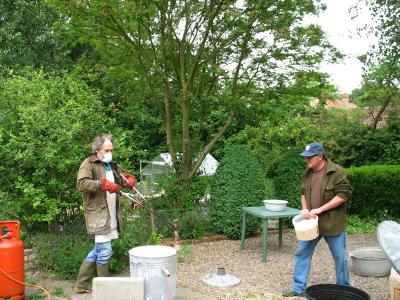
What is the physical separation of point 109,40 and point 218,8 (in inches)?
78.7

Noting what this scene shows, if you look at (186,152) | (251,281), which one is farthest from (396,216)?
(251,281)

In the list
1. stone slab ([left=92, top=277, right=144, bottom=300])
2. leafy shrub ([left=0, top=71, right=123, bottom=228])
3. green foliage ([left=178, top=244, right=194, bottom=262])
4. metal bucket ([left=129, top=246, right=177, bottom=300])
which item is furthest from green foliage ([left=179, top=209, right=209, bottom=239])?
stone slab ([left=92, top=277, right=144, bottom=300])

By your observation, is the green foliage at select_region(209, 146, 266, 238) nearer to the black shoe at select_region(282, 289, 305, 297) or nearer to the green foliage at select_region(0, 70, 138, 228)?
the green foliage at select_region(0, 70, 138, 228)

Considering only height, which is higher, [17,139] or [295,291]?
[17,139]

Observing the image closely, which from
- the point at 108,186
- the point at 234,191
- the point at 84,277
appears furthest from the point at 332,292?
the point at 234,191

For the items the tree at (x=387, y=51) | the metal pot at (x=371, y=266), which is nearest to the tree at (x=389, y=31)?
the tree at (x=387, y=51)

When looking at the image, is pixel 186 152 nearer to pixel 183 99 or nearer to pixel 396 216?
pixel 183 99

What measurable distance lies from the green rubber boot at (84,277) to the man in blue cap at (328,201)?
2.28 meters

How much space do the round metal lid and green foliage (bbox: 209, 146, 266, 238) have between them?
2.15 metres

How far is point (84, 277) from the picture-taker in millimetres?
Answer: 5074

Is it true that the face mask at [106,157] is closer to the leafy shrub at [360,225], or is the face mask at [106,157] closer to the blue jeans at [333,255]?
the blue jeans at [333,255]

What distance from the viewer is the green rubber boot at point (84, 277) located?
5059 mm

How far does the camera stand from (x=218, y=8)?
7.82m

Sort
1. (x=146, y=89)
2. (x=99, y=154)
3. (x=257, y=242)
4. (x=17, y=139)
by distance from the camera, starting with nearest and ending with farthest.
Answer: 1. (x=99, y=154)
2. (x=17, y=139)
3. (x=257, y=242)
4. (x=146, y=89)
